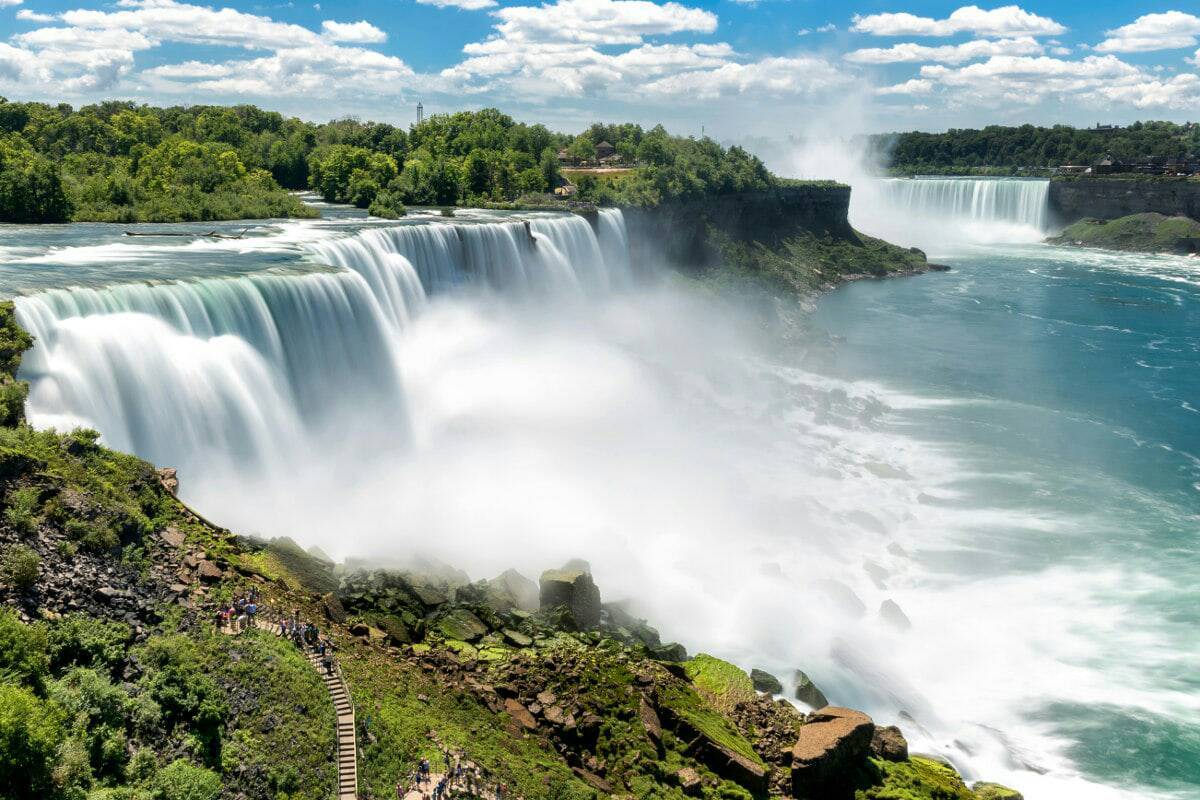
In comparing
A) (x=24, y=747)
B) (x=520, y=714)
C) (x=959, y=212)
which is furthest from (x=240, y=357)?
(x=959, y=212)

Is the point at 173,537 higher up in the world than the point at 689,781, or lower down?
higher up

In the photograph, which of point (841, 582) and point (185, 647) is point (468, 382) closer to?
point (841, 582)

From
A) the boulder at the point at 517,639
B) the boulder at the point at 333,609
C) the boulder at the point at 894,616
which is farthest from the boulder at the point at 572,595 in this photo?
the boulder at the point at 894,616

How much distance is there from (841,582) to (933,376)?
26.3 m

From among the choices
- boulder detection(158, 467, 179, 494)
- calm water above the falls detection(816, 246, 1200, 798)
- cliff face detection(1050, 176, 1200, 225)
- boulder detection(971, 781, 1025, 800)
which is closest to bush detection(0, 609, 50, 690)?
boulder detection(158, 467, 179, 494)

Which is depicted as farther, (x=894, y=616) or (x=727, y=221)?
(x=727, y=221)

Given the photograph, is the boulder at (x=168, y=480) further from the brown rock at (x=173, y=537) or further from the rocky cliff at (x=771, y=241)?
the rocky cliff at (x=771, y=241)

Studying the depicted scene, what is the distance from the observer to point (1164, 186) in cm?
10538

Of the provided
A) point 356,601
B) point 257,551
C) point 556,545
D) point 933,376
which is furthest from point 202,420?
point 933,376

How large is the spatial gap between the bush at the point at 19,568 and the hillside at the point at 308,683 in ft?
0.11

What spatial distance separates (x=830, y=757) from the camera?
19.2 meters

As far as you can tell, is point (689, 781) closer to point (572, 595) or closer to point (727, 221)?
point (572, 595)

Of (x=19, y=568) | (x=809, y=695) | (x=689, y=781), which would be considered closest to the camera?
(x=19, y=568)

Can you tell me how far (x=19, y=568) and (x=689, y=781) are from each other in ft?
40.6
